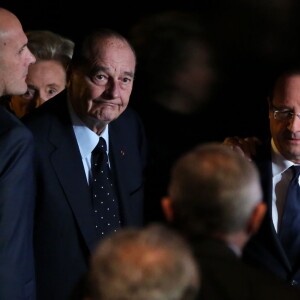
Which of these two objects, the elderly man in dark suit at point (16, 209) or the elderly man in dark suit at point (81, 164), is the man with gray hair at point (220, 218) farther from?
the elderly man in dark suit at point (81, 164)

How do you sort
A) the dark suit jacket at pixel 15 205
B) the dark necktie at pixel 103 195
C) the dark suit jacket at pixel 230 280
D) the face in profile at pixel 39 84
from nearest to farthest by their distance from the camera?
the dark suit jacket at pixel 230 280 → the dark suit jacket at pixel 15 205 → the dark necktie at pixel 103 195 → the face in profile at pixel 39 84

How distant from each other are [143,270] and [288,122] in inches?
49.5

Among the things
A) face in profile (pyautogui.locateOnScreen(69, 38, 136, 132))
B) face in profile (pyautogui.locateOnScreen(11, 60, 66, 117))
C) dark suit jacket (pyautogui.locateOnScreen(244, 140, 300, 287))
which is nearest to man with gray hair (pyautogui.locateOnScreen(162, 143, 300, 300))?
dark suit jacket (pyautogui.locateOnScreen(244, 140, 300, 287))

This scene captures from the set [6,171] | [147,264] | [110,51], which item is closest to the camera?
[147,264]

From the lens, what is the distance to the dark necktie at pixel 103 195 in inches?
99.6

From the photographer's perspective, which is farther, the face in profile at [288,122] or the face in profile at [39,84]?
the face in profile at [39,84]

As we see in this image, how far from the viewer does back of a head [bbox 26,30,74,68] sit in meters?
3.28

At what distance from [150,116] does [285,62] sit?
0.68 meters

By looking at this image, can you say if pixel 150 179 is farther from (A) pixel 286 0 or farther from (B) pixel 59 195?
(A) pixel 286 0

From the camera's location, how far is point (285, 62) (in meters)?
3.19

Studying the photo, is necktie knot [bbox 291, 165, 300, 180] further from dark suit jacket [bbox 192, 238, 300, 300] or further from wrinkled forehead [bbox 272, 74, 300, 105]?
dark suit jacket [bbox 192, 238, 300, 300]

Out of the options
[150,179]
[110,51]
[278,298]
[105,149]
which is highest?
[110,51]

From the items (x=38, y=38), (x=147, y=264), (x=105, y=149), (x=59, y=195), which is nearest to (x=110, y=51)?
(x=105, y=149)

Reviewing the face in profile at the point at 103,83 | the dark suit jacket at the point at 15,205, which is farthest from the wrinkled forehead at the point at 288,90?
the dark suit jacket at the point at 15,205
